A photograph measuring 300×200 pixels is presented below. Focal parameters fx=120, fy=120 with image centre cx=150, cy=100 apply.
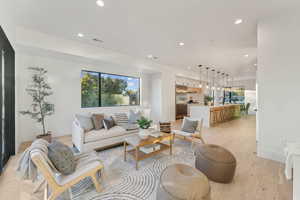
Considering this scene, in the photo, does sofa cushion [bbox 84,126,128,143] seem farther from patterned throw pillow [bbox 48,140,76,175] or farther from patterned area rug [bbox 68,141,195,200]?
patterned throw pillow [bbox 48,140,76,175]

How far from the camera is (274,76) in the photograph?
264cm

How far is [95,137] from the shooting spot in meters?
2.92

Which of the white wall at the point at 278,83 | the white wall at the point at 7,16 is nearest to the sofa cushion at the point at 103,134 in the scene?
the white wall at the point at 7,16

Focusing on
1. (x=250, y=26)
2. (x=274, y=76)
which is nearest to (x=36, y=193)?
(x=274, y=76)

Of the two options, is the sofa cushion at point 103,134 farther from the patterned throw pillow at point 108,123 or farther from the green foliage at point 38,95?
the green foliage at point 38,95

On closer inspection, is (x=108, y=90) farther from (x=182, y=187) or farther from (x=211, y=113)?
(x=211, y=113)

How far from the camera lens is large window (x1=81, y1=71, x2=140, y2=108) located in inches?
190

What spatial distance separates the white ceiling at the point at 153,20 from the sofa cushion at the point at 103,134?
8.77 ft

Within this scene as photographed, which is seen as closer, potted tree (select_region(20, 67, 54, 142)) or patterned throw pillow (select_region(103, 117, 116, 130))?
patterned throw pillow (select_region(103, 117, 116, 130))

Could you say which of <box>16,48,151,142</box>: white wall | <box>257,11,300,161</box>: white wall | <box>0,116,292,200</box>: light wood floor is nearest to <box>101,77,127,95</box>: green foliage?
A: <box>16,48,151,142</box>: white wall

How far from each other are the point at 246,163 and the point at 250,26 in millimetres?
3224

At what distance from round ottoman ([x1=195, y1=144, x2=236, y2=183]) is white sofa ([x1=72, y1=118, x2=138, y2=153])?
214cm

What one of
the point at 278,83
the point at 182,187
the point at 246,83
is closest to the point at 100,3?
the point at 182,187

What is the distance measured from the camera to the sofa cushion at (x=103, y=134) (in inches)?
113
